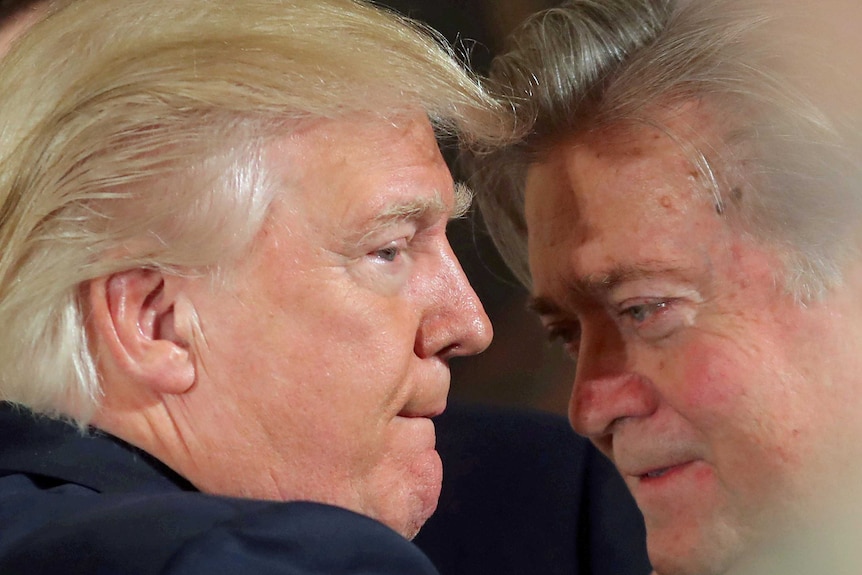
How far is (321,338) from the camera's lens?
0.90m

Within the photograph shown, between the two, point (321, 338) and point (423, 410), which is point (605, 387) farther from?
point (321, 338)

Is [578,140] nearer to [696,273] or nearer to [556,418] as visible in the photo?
[696,273]

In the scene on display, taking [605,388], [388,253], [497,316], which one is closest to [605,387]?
[605,388]

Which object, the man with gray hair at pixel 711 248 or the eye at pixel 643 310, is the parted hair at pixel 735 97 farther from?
the eye at pixel 643 310

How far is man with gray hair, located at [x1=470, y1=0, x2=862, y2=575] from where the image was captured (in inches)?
38.4

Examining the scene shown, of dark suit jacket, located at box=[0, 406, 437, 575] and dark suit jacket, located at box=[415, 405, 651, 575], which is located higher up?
dark suit jacket, located at box=[0, 406, 437, 575]

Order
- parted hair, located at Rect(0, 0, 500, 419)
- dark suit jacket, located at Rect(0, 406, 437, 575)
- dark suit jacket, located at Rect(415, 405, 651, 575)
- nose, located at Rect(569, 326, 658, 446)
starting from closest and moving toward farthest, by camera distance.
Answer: dark suit jacket, located at Rect(0, 406, 437, 575)
parted hair, located at Rect(0, 0, 500, 419)
nose, located at Rect(569, 326, 658, 446)
dark suit jacket, located at Rect(415, 405, 651, 575)

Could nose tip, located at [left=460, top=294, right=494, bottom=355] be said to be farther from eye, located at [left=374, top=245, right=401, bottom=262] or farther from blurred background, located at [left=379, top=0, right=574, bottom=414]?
blurred background, located at [left=379, top=0, right=574, bottom=414]

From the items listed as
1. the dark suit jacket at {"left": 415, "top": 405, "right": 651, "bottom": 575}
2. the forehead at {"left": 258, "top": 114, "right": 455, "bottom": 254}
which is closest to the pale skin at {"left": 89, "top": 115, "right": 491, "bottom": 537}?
the forehead at {"left": 258, "top": 114, "right": 455, "bottom": 254}

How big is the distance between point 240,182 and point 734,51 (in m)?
0.53

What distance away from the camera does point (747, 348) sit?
3.28 feet

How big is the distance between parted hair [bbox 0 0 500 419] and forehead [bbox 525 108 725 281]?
273 mm

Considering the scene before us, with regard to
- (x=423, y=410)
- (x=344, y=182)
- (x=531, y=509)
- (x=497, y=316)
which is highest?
(x=344, y=182)

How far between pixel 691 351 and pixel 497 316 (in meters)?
0.53
